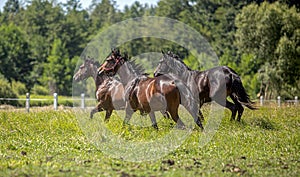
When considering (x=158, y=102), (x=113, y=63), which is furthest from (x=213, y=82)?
(x=158, y=102)

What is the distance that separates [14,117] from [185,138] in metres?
6.92

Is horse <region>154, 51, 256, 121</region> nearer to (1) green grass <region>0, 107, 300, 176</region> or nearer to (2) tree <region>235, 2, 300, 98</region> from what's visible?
(1) green grass <region>0, 107, 300, 176</region>

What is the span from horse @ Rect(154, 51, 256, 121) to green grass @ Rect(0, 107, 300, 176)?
671 mm

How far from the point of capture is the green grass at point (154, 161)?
327 inches

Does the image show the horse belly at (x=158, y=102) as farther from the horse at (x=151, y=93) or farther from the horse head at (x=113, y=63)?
the horse head at (x=113, y=63)

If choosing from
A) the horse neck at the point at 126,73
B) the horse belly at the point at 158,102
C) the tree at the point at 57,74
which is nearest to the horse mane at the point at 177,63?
the horse neck at the point at 126,73

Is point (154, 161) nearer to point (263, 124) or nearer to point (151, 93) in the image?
point (151, 93)

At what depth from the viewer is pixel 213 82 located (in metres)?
16.0

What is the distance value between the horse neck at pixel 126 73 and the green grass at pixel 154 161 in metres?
1.45

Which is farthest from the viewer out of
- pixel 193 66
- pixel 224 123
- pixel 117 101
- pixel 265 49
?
pixel 193 66

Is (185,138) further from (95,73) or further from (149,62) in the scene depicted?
(149,62)

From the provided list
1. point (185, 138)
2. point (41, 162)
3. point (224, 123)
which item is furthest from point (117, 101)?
point (41, 162)

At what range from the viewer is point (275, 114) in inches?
703

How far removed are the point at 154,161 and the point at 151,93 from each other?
432 centimetres
